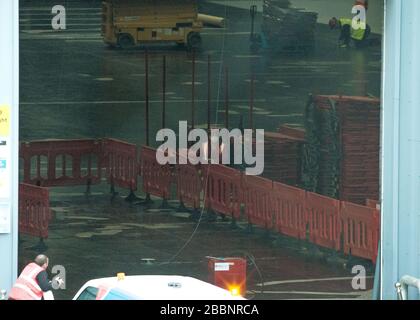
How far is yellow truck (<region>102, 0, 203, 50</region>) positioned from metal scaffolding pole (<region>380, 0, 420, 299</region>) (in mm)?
2829

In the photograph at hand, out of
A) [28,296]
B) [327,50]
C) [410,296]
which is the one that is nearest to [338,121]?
[327,50]

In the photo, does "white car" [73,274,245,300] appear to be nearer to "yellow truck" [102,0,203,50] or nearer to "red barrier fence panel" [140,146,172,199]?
"red barrier fence panel" [140,146,172,199]

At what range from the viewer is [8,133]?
14.7 meters

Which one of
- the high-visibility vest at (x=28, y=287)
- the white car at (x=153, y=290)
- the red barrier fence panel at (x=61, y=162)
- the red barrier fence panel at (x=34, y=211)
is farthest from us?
the red barrier fence panel at (x=61, y=162)

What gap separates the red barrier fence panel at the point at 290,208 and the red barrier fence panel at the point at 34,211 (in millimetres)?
3280

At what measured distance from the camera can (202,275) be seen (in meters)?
16.4

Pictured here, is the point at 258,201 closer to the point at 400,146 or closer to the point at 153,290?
the point at 400,146

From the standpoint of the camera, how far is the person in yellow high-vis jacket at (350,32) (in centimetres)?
1667

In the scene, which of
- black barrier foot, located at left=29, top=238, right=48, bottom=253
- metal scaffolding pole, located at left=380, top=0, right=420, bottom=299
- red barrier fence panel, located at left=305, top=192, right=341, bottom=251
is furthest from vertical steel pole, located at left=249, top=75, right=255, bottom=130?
black barrier foot, located at left=29, top=238, right=48, bottom=253

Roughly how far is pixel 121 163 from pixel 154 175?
53 centimetres

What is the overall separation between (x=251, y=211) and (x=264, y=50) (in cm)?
233

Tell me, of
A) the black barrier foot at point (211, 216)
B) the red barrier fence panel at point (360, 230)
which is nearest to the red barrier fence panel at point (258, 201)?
the black barrier foot at point (211, 216)

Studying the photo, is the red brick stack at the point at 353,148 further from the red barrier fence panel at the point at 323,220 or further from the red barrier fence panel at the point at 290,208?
the red barrier fence panel at the point at 290,208

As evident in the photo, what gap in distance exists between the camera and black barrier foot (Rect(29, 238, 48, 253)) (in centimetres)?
1611
